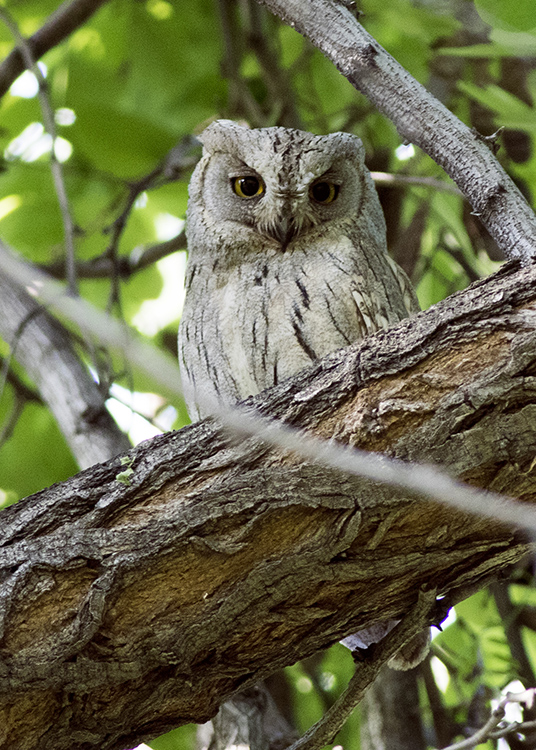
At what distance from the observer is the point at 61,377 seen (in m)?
2.26

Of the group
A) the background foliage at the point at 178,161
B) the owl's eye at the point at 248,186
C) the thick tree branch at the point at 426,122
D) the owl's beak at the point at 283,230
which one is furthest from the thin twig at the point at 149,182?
the thick tree branch at the point at 426,122

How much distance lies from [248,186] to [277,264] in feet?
0.76

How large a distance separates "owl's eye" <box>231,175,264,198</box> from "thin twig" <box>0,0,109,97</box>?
784 mm

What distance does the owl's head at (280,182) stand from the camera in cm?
191

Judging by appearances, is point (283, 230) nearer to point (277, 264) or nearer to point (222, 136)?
point (277, 264)

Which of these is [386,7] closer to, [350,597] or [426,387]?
[426,387]

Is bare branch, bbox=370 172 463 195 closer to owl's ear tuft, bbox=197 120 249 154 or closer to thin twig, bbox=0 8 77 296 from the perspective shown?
owl's ear tuft, bbox=197 120 249 154

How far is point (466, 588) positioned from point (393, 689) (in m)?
1.19

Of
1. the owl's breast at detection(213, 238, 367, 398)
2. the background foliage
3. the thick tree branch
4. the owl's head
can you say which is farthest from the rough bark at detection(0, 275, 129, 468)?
the thick tree branch

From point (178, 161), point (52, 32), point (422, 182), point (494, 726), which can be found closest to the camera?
point (494, 726)

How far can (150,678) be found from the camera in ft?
4.03

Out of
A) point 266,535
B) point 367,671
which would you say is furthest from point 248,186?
point 367,671

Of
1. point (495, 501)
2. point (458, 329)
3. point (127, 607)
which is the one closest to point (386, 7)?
point (458, 329)

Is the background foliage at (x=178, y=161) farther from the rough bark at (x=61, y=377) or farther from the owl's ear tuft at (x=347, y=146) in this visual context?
the owl's ear tuft at (x=347, y=146)
